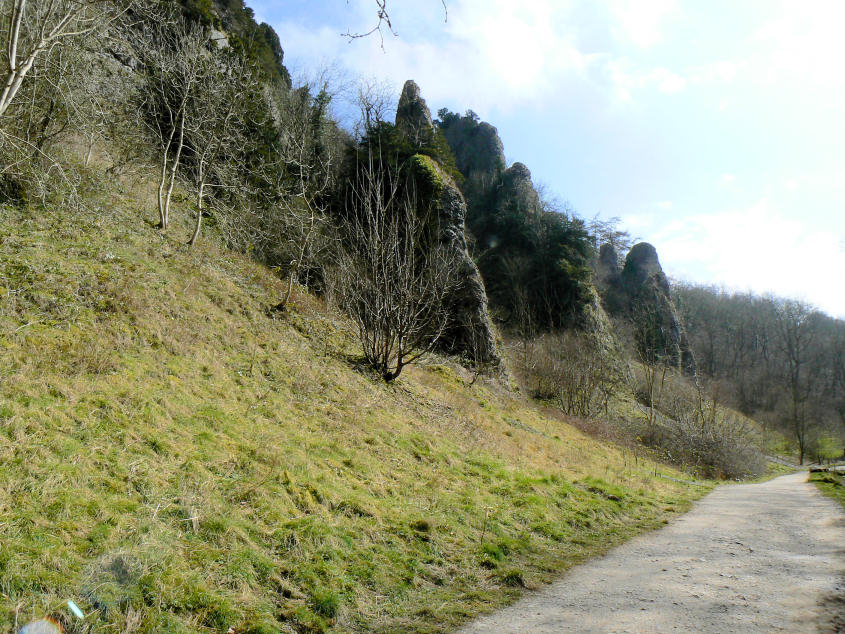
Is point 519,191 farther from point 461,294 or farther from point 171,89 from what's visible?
point 171,89

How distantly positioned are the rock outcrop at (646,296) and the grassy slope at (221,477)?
33793mm

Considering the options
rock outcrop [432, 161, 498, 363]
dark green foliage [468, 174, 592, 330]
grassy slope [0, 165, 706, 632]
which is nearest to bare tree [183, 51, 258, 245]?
grassy slope [0, 165, 706, 632]

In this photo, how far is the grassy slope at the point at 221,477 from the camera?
12.8 ft

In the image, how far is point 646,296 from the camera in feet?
147

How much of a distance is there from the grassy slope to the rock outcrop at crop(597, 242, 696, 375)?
33793 mm

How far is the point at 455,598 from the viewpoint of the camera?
185 inches

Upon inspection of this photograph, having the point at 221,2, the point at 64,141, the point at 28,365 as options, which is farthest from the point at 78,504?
the point at 221,2

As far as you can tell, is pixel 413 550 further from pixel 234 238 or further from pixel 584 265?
pixel 584 265

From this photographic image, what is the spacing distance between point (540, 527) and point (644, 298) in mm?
42545

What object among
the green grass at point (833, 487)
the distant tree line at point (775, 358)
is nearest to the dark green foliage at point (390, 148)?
the green grass at point (833, 487)

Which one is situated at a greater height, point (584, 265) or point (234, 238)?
point (584, 265)

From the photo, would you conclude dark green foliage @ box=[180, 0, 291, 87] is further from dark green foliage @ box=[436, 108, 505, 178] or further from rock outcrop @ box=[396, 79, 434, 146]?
dark green foliage @ box=[436, 108, 505, 178]

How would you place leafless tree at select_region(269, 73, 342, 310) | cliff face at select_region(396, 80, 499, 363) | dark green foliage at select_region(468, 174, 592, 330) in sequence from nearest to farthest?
1. leafless tree at select_region(269, 73, 342, 310)
2. cliff face at select_region(396, 80, 499, 363)
3. dark green foliage at select_region(468, 174, 592, 330)

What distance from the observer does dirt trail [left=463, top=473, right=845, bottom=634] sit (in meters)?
3.91
